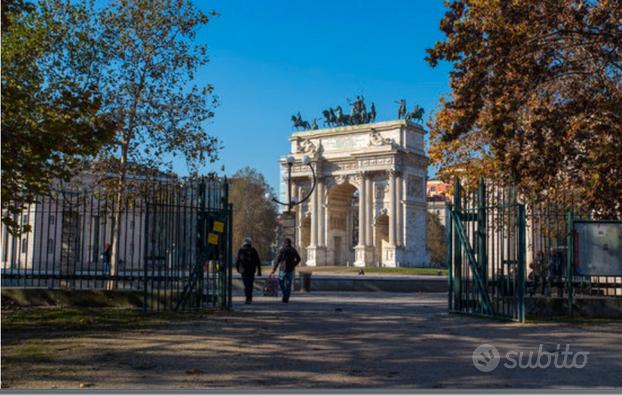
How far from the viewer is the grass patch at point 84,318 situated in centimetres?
1137

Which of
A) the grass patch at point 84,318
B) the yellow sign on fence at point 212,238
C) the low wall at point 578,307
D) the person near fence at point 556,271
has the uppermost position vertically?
the yellow sign on fence at point 212,238

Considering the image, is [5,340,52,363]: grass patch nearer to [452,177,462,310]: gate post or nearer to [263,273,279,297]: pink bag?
[452,177,462,310]: gate post

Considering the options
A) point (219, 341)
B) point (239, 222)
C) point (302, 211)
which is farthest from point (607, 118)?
point (239, 222)

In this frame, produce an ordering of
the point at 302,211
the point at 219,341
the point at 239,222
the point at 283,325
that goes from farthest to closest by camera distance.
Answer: the point at 239,222
the point at 302,211
the point at 283,325
the point at 219,341

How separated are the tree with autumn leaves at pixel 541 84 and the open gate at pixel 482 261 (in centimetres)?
196

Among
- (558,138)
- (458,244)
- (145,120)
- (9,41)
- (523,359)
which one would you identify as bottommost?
(523,359)

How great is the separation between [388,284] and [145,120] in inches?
425

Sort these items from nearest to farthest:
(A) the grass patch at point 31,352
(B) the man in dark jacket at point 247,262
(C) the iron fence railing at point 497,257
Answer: (A) the grass patch at point 31,352 < (C) the iron fence railing at point 497,257 < (B) the man in dark jacket at point 247,262

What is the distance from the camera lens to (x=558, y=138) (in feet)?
48.7

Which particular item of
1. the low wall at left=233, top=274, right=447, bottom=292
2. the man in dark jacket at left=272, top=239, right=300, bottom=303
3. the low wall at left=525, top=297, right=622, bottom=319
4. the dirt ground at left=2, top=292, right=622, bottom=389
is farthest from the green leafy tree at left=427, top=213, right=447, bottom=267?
the dirt ground at left=2, top=292, right=622, bottom=389

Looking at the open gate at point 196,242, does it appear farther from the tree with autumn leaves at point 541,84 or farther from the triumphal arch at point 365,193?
the triumphal arch at point 365,193

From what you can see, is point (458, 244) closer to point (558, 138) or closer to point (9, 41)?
point (558, 138)

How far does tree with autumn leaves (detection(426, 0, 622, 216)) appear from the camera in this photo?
45.5ft

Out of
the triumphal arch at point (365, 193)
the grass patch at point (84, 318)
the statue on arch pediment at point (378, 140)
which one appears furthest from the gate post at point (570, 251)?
the statue on arch pediment at point (378, 140)
